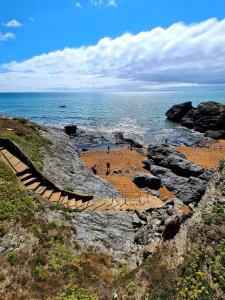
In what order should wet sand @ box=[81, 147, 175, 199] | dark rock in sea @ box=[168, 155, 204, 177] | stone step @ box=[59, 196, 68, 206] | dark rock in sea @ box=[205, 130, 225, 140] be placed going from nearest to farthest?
1. stone step @ box=[59, 196, 68, 206]
2. wet sand @ box=[81, 147, 175, 199]
3. dark rock in sea @ box=[168, 155, 204, 177]
4. dark rock in sea @ box=[205, 130, 225, 140]

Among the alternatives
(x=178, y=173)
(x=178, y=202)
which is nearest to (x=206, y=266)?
(x=178, y=202)

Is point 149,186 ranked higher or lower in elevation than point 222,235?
lower

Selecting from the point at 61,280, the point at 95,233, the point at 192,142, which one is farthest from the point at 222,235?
the point at 192,142

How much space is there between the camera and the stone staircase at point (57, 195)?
21125 mm

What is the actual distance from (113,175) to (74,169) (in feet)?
24.5

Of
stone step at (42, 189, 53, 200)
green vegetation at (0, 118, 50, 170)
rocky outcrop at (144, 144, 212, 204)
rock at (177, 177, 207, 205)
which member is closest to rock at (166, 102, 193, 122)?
rocky outcrop at (144, 144, 212, 204)

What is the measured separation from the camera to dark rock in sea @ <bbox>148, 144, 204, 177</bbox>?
123 ft

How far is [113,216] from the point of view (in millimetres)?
20469

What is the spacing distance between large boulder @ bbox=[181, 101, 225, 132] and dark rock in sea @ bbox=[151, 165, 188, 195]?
45902 millimetres

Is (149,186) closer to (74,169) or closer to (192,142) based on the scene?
(74,169)

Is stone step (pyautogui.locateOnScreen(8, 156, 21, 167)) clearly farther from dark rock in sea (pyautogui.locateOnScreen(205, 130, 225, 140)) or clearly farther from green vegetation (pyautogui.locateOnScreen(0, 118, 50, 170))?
dark rock in sea (pyautogui.locateOnScreen(205, 130, 225, 140))

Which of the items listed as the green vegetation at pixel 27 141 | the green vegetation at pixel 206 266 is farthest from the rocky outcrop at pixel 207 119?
the green vegetation at pixel 206 266

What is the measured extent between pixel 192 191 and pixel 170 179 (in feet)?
20.6

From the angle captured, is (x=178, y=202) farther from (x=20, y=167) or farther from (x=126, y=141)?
(x=126, y=141)
